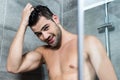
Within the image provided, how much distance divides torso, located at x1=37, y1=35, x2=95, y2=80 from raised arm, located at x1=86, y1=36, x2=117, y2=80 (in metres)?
0.13

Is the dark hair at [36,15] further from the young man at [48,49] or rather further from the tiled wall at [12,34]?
the tiled wall at [12,34]

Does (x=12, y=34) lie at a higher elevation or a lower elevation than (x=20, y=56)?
higher

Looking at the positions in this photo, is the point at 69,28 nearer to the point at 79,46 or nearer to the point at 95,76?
the point at 95,76

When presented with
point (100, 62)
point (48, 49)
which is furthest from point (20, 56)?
point (100, 62)

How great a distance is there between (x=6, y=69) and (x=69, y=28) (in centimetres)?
58

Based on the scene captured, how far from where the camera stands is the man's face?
1.17 m

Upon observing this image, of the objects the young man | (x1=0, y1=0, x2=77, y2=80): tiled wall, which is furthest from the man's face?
(x1=0, y1=0, x2=77, y2=80): tiled wall

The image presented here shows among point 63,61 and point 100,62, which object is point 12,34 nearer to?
point 63,61

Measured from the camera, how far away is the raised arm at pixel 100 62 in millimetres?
910

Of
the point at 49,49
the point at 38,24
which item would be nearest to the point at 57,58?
the point at 49,49

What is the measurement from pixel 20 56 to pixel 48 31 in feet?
0.64

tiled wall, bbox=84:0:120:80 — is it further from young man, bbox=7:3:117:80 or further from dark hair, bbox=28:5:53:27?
dark hair, bbox=28:5:53:27

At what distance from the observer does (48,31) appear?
117 centimetres

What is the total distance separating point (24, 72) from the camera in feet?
4.21
